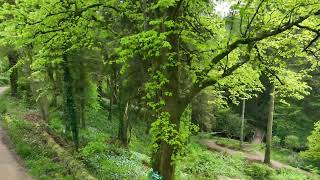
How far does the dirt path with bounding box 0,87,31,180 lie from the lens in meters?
12.2

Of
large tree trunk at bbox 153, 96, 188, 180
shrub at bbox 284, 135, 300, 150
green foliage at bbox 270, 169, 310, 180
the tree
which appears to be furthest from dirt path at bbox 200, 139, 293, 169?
the tree

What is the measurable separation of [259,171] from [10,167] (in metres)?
18.2

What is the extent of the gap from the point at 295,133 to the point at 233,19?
116 feet

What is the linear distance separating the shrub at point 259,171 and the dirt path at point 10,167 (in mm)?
16797

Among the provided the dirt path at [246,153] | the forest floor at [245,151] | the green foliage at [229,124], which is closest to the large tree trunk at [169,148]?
the dirt path at [246,153]

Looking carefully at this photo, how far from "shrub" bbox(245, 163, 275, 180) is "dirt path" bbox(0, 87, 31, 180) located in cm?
1680

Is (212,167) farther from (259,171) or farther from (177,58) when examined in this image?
(177,58)

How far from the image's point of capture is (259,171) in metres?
26.8

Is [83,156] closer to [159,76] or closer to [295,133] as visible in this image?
[159,76]

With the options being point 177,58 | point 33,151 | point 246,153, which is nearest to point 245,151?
point 246,153

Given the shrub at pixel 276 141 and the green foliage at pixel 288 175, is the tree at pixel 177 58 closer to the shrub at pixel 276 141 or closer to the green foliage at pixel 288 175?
the green foliage at pixel 288 175

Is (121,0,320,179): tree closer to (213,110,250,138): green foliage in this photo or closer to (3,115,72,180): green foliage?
(3,115,72,180): green foliage

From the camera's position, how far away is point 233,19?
977 centimetres

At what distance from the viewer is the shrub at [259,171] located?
26.5 m
